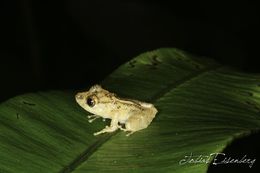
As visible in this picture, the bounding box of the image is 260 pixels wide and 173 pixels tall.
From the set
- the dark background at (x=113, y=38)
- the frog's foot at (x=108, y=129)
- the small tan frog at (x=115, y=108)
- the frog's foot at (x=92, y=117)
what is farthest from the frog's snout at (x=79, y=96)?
the dark background at (x=113, y=38)

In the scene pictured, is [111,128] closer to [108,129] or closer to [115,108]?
[108,129]

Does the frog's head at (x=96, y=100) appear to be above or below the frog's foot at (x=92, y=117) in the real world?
above

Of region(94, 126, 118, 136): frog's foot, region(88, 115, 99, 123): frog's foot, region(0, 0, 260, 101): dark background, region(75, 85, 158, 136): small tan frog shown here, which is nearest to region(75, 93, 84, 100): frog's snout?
region(75, 85, 158, 136): small tan frog

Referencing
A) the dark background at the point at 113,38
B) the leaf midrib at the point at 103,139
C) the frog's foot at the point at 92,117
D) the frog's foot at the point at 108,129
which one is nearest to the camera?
the leaf midrib at the point at 103,139

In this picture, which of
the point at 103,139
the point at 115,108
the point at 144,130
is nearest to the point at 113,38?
the point at 115,108

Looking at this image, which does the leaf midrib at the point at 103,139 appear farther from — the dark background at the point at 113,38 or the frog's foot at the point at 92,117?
the dark background at the point at 113,38

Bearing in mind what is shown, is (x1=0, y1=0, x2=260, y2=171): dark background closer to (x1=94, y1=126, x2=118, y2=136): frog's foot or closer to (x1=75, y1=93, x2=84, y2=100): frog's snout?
(x1=75, y1=93, x2=84, y2=100): frog's snout
